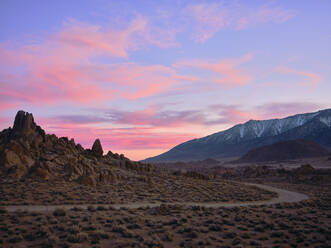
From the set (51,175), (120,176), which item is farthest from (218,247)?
(120,176)

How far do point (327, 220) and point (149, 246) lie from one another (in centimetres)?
1583

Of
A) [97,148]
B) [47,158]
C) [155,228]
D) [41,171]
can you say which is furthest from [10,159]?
[155,228]

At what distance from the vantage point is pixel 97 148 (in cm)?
5831

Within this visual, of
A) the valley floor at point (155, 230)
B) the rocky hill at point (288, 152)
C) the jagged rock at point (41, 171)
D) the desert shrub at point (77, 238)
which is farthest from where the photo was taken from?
the rocky hill at point (288, 152)

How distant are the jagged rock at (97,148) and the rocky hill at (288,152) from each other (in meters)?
147

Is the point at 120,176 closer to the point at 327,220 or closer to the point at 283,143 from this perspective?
the point at 327,220

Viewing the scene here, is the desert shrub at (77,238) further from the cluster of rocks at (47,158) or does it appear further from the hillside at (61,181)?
the cluster of rocks at (47,158)

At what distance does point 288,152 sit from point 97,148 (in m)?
159

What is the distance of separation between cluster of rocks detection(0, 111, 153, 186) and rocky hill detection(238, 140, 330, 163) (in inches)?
5719

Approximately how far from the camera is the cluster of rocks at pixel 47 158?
37.2 meters

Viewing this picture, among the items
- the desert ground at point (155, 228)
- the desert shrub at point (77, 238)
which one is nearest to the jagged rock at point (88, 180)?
the desert ground at point (155, 228)

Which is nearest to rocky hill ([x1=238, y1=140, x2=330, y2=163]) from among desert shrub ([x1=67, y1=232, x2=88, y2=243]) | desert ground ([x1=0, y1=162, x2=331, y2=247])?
desert ground ([x1=0, y1=162, x2=331, y2=247])

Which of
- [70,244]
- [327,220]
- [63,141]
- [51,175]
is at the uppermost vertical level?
[63,141]

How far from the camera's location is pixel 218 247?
1423 cm
